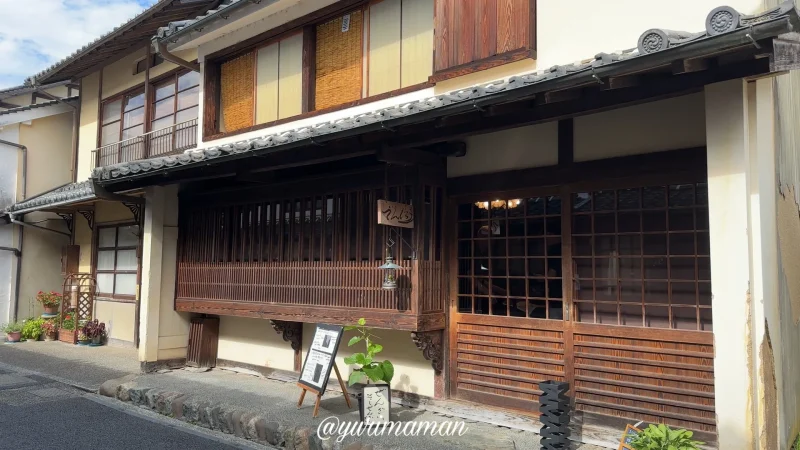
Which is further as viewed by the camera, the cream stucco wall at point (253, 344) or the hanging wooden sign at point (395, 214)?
the cream stucco wall at point (253, 344)

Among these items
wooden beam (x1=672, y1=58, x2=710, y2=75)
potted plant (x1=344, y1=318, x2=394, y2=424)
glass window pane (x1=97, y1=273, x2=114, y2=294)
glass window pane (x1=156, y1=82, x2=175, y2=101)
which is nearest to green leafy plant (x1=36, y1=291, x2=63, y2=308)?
glass window pane (x1=97, y1=273, x2=114, y2=294)

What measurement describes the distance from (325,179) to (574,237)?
12.2ft

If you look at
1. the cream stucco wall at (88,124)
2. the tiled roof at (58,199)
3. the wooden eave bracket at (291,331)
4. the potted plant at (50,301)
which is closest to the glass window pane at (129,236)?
the tiled roof at (58,199)

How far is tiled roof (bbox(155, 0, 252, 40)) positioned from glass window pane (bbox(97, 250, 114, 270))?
6873mm

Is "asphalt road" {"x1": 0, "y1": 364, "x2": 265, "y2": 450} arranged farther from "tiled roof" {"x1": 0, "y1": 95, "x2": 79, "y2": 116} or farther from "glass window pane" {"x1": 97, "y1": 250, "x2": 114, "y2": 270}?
"tiled roof" {"x1": 0, "y1": 95, "x2": 79, "y2": 116}

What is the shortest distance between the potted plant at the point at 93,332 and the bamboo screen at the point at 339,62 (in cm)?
934

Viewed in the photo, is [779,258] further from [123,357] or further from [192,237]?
[123,357]

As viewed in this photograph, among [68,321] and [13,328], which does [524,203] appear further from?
[13,328]

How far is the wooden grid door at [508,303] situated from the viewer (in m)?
6.48

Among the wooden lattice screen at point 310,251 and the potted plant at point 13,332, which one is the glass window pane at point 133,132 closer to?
the wooden lattice screen at point 310,251

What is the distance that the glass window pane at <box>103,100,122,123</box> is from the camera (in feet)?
49.0

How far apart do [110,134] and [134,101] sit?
1.44m

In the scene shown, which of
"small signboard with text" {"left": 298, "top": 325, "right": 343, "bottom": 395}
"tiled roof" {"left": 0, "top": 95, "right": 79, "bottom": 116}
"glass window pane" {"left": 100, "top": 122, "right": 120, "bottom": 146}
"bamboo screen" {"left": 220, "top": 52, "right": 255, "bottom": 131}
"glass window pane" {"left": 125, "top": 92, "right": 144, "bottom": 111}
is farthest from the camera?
"tiled roof" {"left": 0, "top": 95, "right": 79, "bottom": 116}

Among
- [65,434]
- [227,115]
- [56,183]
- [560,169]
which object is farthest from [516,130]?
[56,183]
